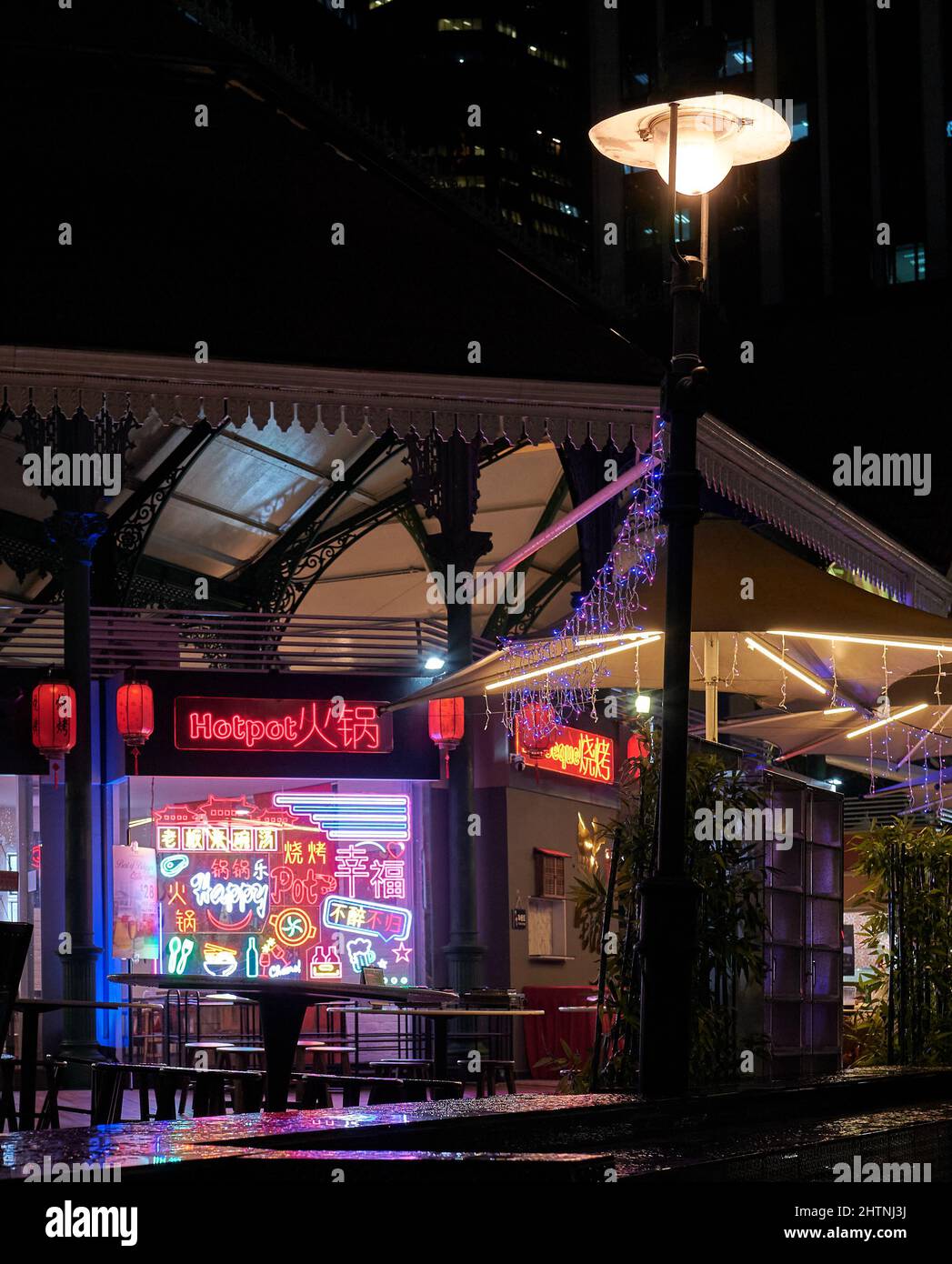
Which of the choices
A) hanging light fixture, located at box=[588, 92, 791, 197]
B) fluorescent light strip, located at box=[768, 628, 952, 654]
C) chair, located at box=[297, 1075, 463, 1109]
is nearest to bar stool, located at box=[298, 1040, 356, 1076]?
chair, located at box=[297, 1075, 463, 1109]

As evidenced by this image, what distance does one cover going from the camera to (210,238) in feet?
27.1

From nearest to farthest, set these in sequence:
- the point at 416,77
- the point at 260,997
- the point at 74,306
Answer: the point at 260,997
the point at 74,306
the point at 416,77

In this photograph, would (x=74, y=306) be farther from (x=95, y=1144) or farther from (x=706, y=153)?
(x=95, y=1144)

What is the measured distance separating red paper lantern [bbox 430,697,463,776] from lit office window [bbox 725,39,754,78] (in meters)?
51.7

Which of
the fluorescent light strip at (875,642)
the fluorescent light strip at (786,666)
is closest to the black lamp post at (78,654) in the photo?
the fluorescent light strip at (786,666)

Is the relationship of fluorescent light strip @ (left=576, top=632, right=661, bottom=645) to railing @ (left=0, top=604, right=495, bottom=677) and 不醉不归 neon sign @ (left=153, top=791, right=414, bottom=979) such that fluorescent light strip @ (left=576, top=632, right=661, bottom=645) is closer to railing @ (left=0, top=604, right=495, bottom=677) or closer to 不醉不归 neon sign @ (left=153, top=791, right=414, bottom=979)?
railing @ (left=0, top=604, right=495, bottom=677)

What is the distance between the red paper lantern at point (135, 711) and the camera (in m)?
16.2

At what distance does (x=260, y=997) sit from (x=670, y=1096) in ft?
5.57

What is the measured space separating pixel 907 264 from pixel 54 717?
52854 mm

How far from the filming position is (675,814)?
6.41m

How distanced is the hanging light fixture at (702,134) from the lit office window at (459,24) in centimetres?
10259

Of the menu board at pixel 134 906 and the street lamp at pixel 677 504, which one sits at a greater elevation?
the street lamp at pixel 677 504

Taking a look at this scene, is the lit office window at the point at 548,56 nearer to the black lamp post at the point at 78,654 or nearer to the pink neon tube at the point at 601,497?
the black lamp post at the point at 78,654
